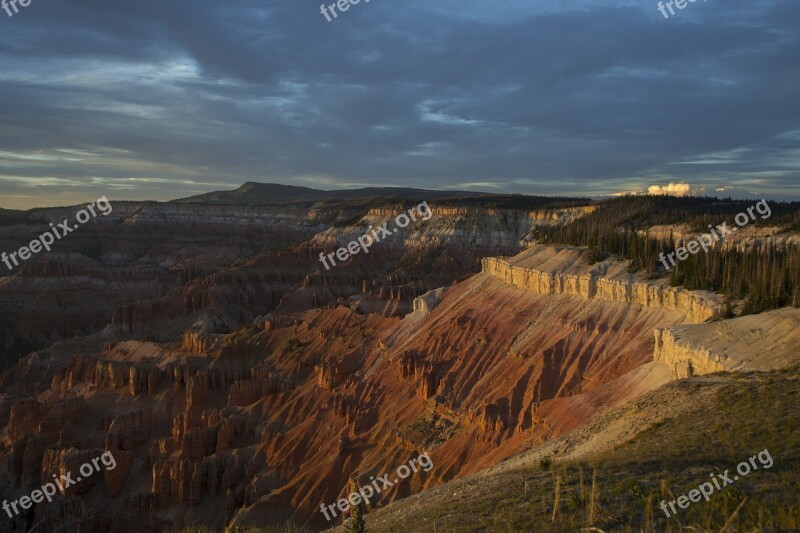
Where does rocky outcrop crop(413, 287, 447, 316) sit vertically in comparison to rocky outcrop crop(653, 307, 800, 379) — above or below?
below

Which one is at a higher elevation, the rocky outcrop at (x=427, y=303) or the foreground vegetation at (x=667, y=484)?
the foreground vegetation at (x=667, y=484)

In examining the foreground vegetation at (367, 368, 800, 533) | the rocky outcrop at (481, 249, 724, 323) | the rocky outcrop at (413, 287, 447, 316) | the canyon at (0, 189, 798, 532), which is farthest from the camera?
the rocky outcrop at (413, 287, 447, 316)

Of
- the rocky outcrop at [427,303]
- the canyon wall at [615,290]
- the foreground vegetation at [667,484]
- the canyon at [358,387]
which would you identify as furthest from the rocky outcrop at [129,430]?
the foreground vegetation at [667,484]

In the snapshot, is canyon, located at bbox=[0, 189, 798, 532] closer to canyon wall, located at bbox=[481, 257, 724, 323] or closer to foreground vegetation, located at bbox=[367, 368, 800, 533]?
canyon wall, located at bbox=[481, 257, 724, 323]

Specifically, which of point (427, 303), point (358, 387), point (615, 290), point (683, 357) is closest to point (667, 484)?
point (683, 357)

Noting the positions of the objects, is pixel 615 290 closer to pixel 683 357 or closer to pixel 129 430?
pixel 683 357

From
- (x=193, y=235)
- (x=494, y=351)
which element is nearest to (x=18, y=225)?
(x=193, y=235)

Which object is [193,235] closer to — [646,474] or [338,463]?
[338,463]

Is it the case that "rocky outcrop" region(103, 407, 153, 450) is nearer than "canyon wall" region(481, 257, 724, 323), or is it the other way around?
"canyon wall" region(481, 257, 724, 323)

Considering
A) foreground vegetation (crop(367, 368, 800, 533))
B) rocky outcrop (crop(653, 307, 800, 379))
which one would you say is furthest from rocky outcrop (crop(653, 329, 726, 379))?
foreground vegetation (crop(367, 368, 800, 533))

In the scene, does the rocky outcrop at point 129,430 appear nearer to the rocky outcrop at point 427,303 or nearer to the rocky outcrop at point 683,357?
the rocky outcrop at point 427,303

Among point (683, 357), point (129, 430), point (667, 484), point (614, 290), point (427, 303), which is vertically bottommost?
point (129, 430)
